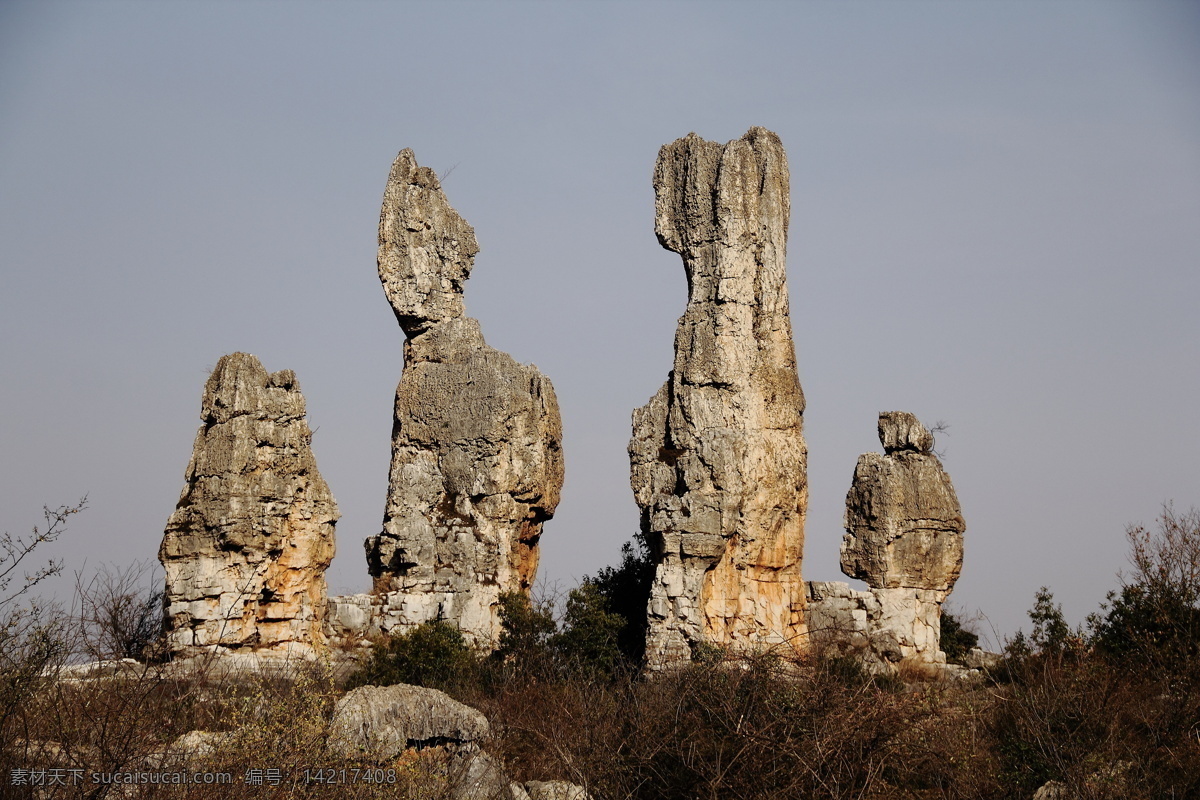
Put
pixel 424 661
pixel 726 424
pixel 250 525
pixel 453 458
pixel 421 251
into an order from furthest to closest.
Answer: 1. pixel 421 251
2. pixel 453 458
3. pixel 726 424
4. pixel 250 525
5. pixel 424 661

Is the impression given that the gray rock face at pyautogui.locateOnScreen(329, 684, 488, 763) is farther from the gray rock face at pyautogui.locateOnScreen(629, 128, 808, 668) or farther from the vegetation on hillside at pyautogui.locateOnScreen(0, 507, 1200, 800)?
the gray rock face at pyautogui.locateOnScreen(629, 128, 808, 668)

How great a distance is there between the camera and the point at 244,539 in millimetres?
22797

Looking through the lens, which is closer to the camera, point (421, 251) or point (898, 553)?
point (898, 553)

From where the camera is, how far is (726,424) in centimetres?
2364

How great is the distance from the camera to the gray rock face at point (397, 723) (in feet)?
52.9

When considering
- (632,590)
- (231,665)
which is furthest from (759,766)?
(632,590)

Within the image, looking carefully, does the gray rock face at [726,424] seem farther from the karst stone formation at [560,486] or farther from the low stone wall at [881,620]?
the low stone wall at [881,620]

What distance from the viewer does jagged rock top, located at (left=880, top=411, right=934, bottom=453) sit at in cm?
2491

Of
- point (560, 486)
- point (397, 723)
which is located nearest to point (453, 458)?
point (560, 486)

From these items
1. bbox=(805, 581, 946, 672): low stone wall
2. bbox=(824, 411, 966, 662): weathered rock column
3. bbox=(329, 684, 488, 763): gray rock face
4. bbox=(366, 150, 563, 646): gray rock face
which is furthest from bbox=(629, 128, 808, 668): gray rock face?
bbox=(329, 684, 488, 763): gray rock face

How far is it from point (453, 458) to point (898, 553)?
6392 mm

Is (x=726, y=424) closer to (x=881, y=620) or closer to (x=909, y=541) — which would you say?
(x=909, y=541)

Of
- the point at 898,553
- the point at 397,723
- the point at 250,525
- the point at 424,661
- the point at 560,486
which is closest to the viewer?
the point at 397,723

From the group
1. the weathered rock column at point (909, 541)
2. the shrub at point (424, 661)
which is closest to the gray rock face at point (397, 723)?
the shrub at point (424, 661)
